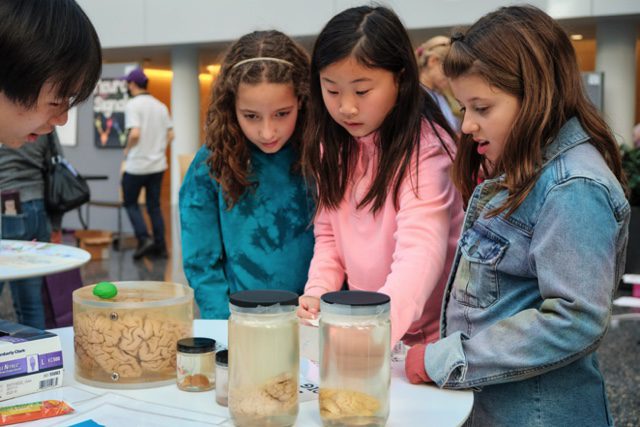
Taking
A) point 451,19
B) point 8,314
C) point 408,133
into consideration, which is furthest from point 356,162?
point 451,19

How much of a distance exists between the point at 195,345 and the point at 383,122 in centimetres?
66

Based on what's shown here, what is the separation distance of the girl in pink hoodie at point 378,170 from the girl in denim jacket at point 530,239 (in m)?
0.16

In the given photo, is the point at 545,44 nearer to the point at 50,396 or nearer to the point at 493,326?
the point at 493,326

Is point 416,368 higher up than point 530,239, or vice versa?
point 530,239

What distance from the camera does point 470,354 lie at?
45.4 inches

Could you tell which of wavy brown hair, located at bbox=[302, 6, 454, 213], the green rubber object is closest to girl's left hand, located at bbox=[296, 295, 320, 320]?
wavy brown hair, located at bbox=[302, 6, 454, 213]

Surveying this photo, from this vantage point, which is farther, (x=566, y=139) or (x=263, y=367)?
(x=566, y=139)

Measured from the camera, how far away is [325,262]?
1.69m

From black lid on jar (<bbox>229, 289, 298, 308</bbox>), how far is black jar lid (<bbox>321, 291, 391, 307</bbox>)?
0.16 ft

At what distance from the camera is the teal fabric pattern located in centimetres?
186

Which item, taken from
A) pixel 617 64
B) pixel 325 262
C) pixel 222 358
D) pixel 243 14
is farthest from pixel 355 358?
pixel 243 14

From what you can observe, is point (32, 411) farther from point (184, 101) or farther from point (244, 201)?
point (184, 101)

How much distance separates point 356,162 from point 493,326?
0.61 metres

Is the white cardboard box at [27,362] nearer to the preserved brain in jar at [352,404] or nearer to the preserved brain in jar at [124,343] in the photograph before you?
the preserved brain in jar at [124,343]
